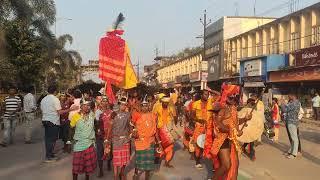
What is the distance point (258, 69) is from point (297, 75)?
553cm

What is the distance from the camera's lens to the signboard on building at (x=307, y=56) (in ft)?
86.8

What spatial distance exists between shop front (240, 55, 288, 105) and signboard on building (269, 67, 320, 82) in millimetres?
457

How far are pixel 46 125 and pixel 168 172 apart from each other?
10.0 feet

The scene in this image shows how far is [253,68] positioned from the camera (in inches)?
1406

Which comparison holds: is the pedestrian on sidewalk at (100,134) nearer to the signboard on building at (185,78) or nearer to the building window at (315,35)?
the building window at (315,35)

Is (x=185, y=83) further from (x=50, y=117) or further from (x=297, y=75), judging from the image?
(x=50, y=117)

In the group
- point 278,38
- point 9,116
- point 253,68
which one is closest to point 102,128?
point 9,116

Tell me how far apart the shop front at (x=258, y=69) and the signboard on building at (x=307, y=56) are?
2488mm

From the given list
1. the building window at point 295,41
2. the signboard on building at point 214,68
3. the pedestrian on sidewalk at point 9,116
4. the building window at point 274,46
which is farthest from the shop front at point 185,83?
the pedestrian on sidewalk at point 9,116

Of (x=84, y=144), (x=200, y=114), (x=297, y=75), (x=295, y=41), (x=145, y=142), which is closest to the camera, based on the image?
(x=84, y=144)

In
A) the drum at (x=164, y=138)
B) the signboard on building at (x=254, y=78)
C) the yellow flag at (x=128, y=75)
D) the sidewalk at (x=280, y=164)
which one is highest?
the signboard on building at (x=254, y=78)

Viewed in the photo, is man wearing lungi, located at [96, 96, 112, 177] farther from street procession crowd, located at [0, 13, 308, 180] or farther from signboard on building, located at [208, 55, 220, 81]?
signboard on building, located at [208, 55, 220, 81]

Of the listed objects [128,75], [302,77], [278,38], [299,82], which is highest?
[278,38]

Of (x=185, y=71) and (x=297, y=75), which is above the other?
(x=185, y=71)
